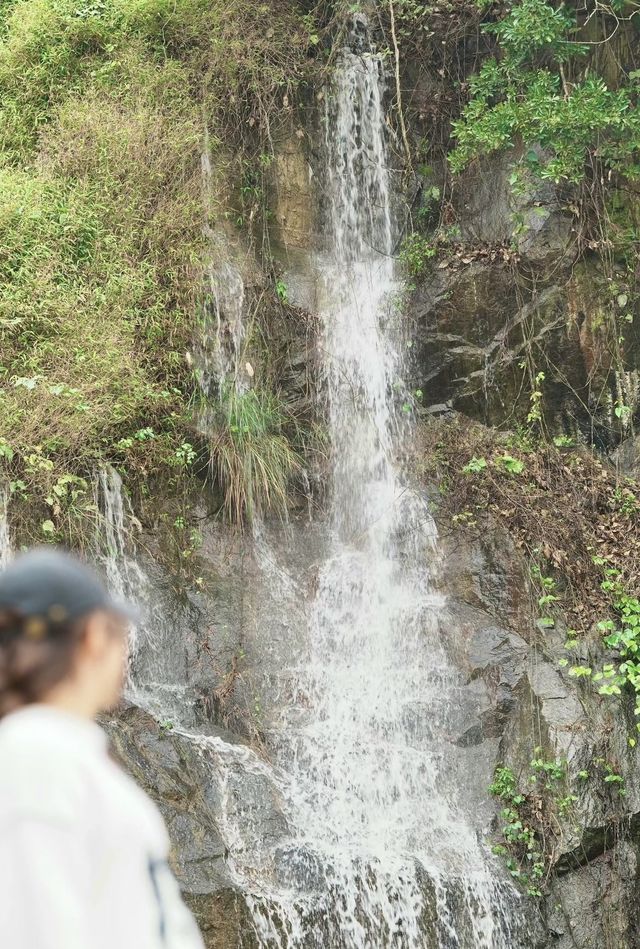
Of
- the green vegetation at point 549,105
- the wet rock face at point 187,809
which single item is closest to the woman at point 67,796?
the wet rock face at point 187,809

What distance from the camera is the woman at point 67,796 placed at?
4.33 feet

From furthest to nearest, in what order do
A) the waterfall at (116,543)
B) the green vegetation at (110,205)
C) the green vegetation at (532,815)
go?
the green vegetation at (110,205) → the waterfall at (116,543) → the green vegetation at (532,815)

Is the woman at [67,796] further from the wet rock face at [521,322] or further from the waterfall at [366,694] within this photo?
the wet rock face at [521,322]

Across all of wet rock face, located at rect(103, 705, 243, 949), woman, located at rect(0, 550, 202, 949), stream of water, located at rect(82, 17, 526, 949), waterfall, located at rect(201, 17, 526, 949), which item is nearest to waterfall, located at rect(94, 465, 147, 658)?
stream of water, located at rect(82, 17, 526, 949)

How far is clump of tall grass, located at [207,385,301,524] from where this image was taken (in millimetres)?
7598

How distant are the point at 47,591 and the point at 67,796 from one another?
0.31m

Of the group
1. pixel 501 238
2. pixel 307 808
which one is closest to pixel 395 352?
pixel 501 238

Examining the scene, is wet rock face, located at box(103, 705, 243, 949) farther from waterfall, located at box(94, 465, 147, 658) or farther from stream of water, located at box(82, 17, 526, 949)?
waterfall, located at box(94, 465, 147, 658)

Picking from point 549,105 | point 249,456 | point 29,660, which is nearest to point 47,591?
point 29,660

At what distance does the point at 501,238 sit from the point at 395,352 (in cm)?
144

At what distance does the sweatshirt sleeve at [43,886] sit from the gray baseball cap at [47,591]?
11.8 inches

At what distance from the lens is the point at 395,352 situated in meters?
8.95

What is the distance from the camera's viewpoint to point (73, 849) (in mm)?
1340

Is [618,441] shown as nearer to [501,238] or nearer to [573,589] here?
[573,589]
